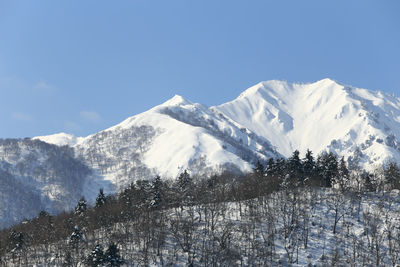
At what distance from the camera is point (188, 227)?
288 feet

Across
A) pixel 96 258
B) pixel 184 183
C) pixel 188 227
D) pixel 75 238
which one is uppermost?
pixel 184 183

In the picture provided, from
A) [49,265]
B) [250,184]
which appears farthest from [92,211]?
[250,184]

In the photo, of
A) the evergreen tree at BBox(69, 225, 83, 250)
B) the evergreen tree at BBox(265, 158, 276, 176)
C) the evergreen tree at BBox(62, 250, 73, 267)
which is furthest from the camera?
the evergreen tree at BBox(265, 158, 276, 176)

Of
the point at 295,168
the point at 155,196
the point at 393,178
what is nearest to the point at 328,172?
the point at 295,168

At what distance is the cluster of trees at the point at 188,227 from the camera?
84125 millimetres

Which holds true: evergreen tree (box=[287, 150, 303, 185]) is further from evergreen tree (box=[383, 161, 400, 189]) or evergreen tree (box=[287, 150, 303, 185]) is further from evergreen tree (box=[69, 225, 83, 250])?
evergreen tree (box=[69, 225, 83, 250])

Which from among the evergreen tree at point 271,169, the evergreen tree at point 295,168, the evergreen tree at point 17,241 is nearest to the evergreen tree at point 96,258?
the evergreen tree at point 17,241

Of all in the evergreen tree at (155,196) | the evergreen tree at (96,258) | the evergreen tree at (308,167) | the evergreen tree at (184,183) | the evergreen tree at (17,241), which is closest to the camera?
the evergreen tree at (96,258)

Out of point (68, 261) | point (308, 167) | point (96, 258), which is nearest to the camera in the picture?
point (96, 258)

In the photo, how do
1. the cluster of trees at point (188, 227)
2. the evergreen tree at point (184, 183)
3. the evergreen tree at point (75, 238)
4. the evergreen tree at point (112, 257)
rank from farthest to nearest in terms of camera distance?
1. the evergreen tree at point (184, 183)
2. the evergreen tree at point (75, 238)
3. the cluster of trees at point (188, 227)
4. the evergreen tree at point (112, 257)

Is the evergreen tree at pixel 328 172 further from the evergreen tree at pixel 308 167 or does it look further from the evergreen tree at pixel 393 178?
the evergreen tree at pixel 393 178

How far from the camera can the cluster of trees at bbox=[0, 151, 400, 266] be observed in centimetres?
8412

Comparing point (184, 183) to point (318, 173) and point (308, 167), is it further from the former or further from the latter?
point (318, 173)

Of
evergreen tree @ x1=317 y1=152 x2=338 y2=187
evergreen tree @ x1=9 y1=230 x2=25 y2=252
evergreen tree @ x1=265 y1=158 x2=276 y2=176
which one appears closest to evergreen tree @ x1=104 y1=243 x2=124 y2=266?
evergreen tree @ x1=9 y1=230 x2=25 y2=252
